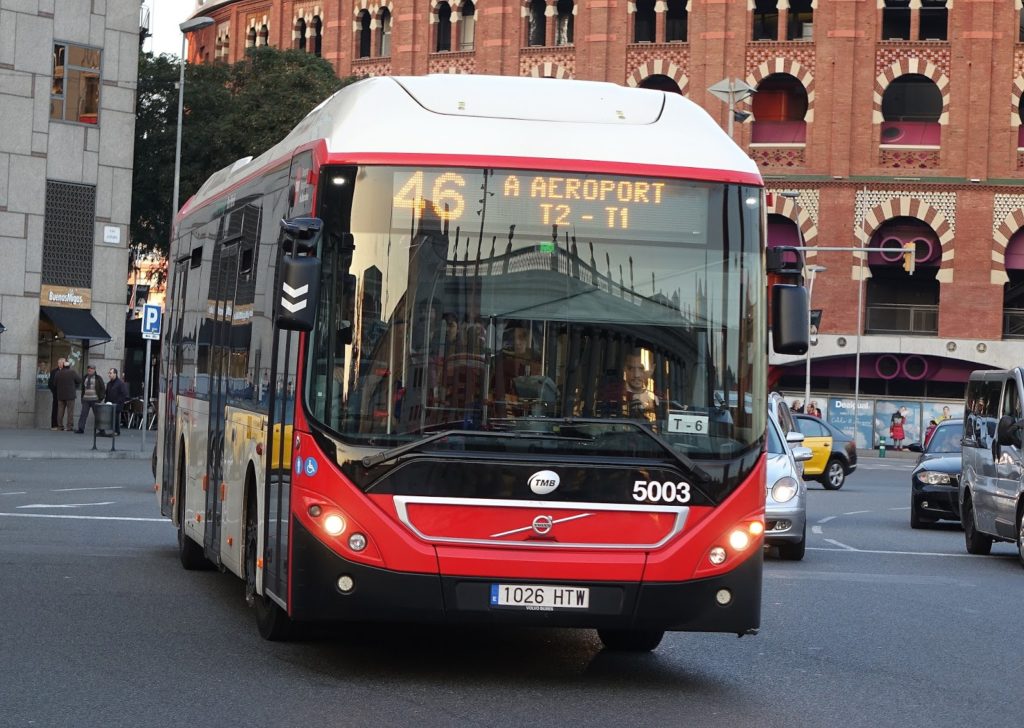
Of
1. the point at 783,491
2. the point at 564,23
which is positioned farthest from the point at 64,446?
the point at 564,23

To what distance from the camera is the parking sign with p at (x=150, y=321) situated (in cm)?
3522

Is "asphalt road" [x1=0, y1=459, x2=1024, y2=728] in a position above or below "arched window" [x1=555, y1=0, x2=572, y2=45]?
below

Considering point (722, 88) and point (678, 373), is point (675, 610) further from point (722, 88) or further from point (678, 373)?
point (722, 88)

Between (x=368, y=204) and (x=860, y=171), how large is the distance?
49.6 metres


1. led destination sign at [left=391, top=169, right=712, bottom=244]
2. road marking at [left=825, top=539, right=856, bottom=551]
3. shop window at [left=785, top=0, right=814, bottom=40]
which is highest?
shop window at [left=785, top=0, right=814, bottom=40]

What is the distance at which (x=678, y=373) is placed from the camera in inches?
359

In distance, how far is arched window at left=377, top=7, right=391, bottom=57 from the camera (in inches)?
2484

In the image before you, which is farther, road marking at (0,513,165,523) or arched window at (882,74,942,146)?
arched window at (882,74,942,146)

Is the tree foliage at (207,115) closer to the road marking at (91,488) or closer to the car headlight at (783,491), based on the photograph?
the road marking at (91,488)

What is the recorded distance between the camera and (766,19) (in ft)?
191

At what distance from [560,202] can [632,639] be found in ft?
9.88

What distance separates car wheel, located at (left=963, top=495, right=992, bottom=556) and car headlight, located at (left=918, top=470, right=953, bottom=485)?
11.7 ft

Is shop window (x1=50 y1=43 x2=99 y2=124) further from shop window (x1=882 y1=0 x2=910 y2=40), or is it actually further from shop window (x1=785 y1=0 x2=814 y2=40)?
shop window (x1=882 y1=0 x2=910 y2=40)

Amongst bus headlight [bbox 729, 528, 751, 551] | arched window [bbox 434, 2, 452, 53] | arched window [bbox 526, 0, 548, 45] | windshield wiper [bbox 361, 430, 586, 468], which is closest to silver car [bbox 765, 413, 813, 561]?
bus headlight [bbox 729, 528, 751, 551]
